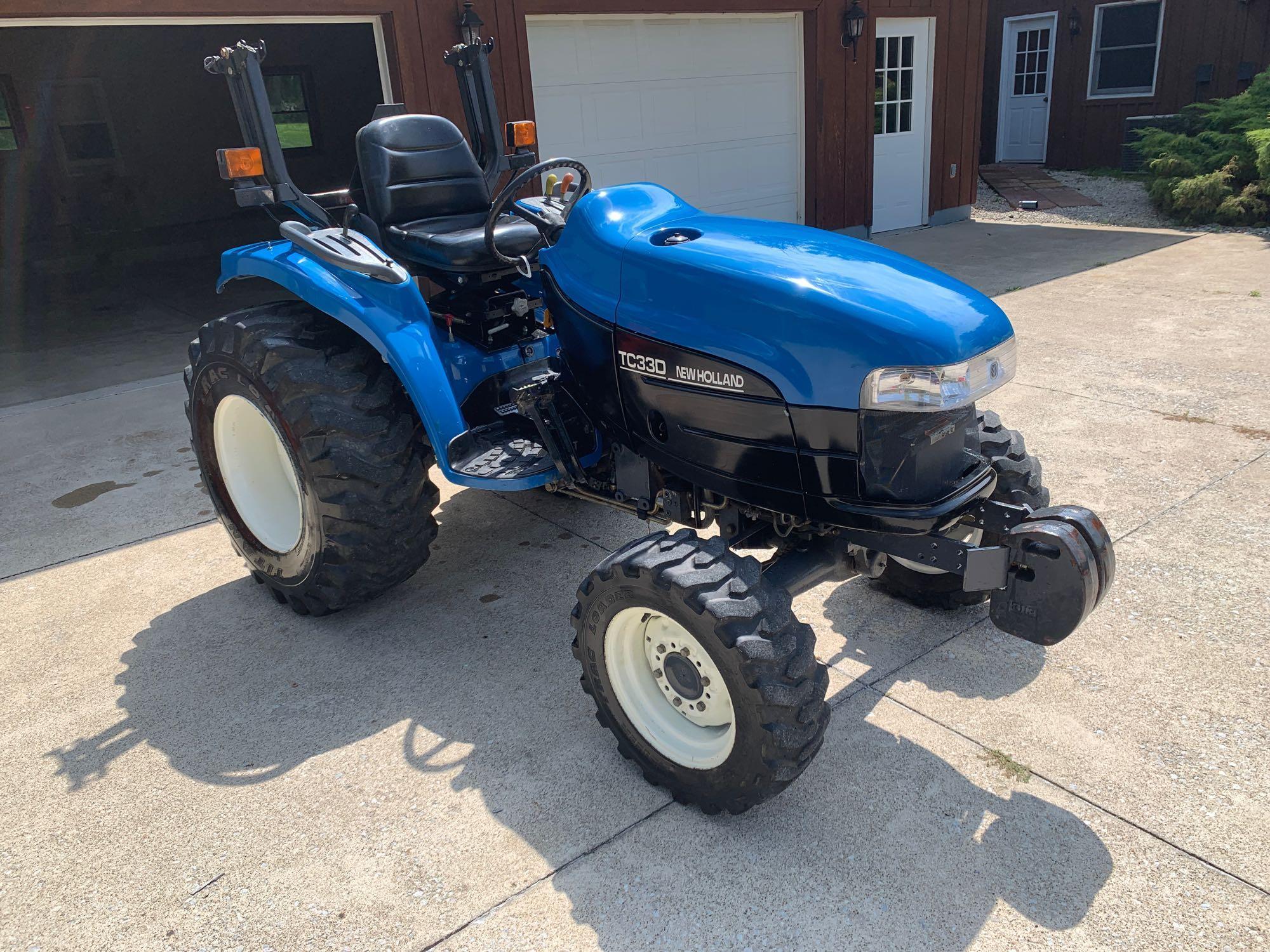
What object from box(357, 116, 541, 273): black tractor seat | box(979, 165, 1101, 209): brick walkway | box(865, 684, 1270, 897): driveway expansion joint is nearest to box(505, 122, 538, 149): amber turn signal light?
box(357, 116, 541, 273): black tractor seat

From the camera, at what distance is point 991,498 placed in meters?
2.75

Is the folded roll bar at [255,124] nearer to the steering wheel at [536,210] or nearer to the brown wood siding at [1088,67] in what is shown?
the steering wheel at [536,210]

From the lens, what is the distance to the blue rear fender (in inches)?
115

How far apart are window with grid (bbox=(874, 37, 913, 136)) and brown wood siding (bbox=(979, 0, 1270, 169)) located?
4343 mm

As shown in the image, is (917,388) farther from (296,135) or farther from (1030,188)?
(296,135)

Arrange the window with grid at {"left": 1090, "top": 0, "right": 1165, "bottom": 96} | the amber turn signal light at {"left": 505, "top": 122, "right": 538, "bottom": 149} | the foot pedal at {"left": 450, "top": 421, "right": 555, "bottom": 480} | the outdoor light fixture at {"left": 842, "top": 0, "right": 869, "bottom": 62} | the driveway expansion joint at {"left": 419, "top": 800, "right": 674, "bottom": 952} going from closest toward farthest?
1. the driveway expansion joint at {"left": 419, "top": 800, "right": 674, "bottom": 952}
2. the foot pedal at {"left": 450, "top": 421, "right": 555, "bottom": 480}
3. the amber turn signal light at {"left": 505, "top": 122, "right": 538, "bottom": 149}
4. the outdoor light fixture at {"left": 842, "top": 0, "right": 869, "bottom": 62}
5. the window with grid at {"left": 1090, "top": 0, "right": 1165, "bottom": 96}

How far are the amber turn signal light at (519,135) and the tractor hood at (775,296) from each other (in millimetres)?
1445

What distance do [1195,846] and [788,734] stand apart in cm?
99

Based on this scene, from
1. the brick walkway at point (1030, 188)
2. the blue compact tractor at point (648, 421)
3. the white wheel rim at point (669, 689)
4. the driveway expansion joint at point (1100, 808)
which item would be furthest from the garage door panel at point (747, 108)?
the white wheel rim at point (669, 689)

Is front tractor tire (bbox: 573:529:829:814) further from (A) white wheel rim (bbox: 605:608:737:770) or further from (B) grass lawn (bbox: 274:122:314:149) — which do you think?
(B) grass lawn (bbox: 274:122:314:149)

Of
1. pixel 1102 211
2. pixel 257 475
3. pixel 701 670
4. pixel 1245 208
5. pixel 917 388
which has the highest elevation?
pixel 917 388

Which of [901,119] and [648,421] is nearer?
[648,421]

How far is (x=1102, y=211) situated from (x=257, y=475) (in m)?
11.2

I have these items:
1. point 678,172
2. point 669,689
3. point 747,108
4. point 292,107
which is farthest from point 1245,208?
point 292,107
